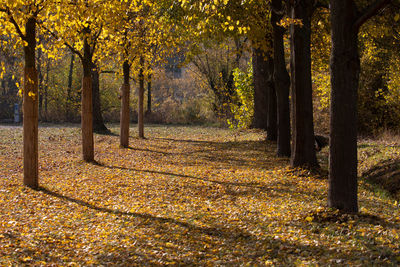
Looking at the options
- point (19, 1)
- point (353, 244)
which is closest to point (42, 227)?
point (19, 1)

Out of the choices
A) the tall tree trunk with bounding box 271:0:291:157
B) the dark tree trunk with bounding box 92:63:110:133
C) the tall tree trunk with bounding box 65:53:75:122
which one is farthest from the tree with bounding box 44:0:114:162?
the tall tree trunk with bounding box 65:53:75:122

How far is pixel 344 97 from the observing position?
6.29m

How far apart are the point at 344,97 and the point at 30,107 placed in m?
6.49

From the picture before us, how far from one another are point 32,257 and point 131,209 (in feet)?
8.59

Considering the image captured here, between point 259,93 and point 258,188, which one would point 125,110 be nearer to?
point 259,93

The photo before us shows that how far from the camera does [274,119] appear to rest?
1691cm

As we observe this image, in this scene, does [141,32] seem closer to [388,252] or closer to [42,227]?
[42,227]

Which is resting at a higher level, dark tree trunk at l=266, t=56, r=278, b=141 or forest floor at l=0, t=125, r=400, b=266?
dark tree trunk at l=266, t=56, r=278, b=141

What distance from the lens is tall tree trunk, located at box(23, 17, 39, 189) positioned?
8.76 m

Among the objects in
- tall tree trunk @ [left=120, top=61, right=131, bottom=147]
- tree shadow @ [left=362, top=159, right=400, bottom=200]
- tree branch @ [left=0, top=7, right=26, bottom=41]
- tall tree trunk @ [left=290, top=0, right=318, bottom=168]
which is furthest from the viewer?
tall tree trunk @ [left=120, top=61, right=131, bottom=147]

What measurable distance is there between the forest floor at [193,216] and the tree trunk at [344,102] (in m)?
0.46

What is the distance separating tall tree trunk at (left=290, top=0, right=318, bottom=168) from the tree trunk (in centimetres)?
367

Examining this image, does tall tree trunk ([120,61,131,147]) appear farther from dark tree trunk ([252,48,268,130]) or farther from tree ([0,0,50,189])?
dark tree trunk ([252,48,268,130])

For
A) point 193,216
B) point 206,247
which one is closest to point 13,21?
point 193,216
